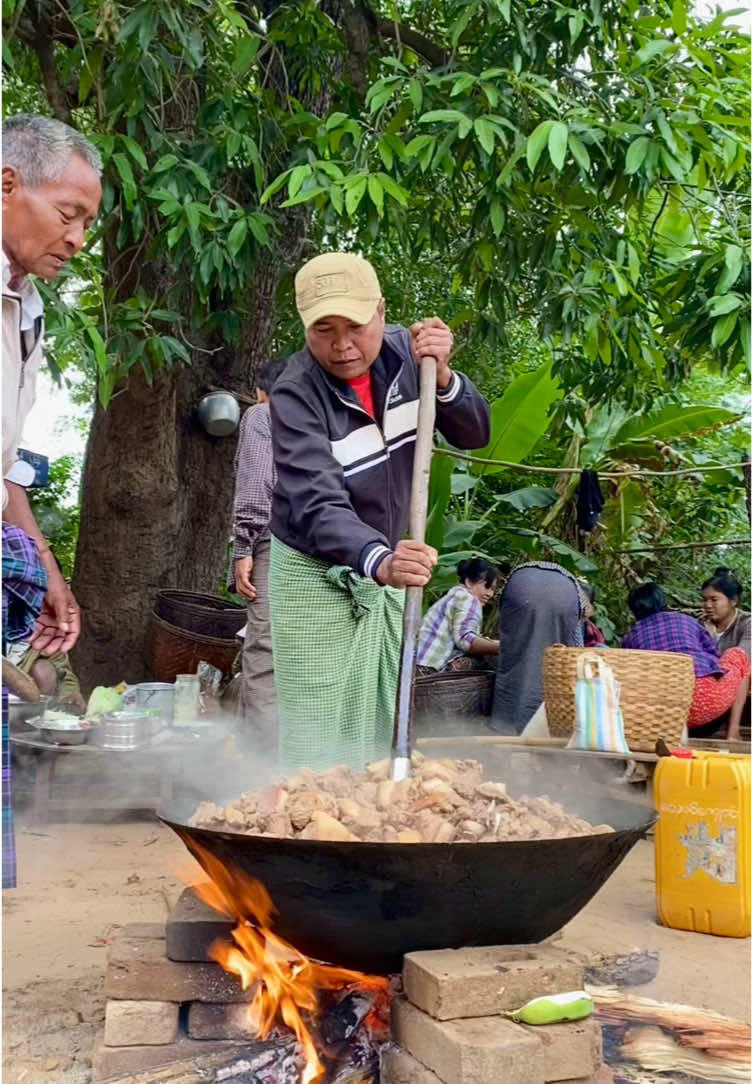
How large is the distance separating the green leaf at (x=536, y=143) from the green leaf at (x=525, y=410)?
302 centimetres

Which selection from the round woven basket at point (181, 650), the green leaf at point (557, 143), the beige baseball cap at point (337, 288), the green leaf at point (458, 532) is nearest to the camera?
the beige baseball cap at point (337, 288)

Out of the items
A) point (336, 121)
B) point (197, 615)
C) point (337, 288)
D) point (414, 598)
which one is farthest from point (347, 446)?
point (197, 615)

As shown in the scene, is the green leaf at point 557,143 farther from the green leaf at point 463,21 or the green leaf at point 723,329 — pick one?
the green leaf at point 723,329

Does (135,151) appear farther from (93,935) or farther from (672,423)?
(672,423)

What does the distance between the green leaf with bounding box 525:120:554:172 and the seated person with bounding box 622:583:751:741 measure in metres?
2.59

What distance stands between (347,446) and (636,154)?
6.97 ft

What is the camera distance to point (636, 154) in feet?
13.9

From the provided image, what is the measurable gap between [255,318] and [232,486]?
107 centimetres

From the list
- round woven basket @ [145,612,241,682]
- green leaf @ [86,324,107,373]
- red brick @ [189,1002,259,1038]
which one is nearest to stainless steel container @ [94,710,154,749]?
round woven basket @ [145,612,241,682]

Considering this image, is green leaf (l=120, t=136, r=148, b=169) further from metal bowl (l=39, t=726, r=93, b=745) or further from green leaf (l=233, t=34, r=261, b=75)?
metal bowl (l=39, t=726, r=93, b=745)

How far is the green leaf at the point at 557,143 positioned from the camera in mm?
3830

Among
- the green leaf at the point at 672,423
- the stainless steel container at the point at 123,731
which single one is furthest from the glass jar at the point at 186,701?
the green leaf at the point at 672,423

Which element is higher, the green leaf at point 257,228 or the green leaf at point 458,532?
the green leaf at point 257,228

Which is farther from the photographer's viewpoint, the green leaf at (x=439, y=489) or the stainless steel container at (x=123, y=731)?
the green leaf at (x=439, y=489)
